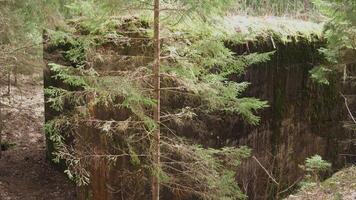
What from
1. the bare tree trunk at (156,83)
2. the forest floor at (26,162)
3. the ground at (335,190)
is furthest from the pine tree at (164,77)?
the forest floor at (26,162)

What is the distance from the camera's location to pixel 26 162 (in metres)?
11.7

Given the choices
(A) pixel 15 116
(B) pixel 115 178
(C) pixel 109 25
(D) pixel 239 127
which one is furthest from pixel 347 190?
(A) pixel 15 116

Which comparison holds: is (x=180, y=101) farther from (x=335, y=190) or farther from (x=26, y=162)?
(x=26, y=162)

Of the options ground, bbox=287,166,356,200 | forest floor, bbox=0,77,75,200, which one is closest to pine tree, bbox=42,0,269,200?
ground, bbox=287,166,356,200

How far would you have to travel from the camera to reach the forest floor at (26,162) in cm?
1033

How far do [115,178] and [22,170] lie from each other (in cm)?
→ 528

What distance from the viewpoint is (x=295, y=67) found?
973cm

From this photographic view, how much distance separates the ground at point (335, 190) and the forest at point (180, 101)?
3 centimetres

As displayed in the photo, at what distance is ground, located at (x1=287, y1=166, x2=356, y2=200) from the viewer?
6.44 metres

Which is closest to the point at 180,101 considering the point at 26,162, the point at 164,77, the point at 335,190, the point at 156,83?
the point at 164,77

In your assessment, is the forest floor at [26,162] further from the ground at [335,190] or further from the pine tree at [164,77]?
the ground at [335,190]

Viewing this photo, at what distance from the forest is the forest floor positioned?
45mm

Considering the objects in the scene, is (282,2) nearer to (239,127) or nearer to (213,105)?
(239,127)

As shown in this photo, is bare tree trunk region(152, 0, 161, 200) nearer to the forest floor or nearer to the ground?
the ground
